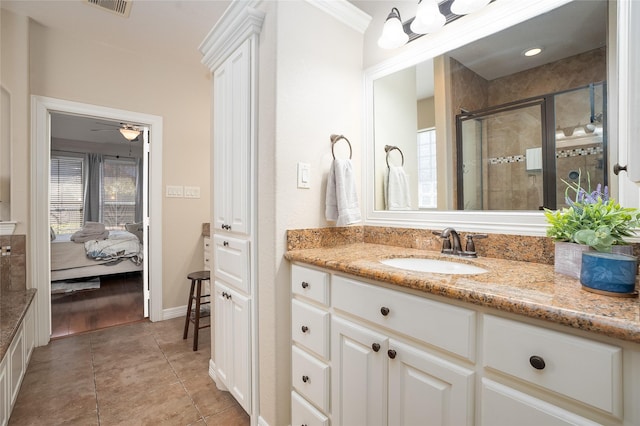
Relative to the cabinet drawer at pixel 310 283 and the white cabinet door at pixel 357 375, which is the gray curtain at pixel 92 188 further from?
the white cabinet door at pixel 357 375

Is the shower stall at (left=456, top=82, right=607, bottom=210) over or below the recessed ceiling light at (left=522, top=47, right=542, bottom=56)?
below

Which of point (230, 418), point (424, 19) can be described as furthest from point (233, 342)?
point (424, 19)

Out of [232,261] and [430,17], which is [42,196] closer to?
[232,261]

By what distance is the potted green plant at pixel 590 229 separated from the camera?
809 mm

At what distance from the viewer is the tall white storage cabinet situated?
151cm

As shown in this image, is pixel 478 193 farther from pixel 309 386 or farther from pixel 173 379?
pixel 173 379

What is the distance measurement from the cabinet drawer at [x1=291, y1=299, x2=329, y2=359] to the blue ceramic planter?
85cm

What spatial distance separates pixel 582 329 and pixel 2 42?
3.57 metres

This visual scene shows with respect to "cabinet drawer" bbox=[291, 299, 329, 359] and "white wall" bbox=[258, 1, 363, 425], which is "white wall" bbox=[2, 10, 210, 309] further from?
"cabinet drawer" bbox=[291, 299, 329, 359]

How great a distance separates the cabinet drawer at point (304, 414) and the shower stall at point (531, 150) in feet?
3.79

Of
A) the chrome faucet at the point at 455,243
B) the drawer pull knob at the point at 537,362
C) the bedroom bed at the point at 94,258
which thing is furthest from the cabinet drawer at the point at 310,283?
the bedroom bed at the point at 94,258

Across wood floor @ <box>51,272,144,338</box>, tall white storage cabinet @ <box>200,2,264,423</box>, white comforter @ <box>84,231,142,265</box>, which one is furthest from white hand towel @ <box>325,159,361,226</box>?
white comforter @ <box>84,231,142,265</box>

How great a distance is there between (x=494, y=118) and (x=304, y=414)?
1590mm

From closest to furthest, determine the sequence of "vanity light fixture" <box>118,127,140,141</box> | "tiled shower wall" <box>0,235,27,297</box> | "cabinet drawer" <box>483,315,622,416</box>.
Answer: "cabinet drawer" <box>483,315,622,416</box>, "tiled shower wall" <box>0,235,27,297</box>, "vanity light fixture" <box>118,127,140,141</box>
